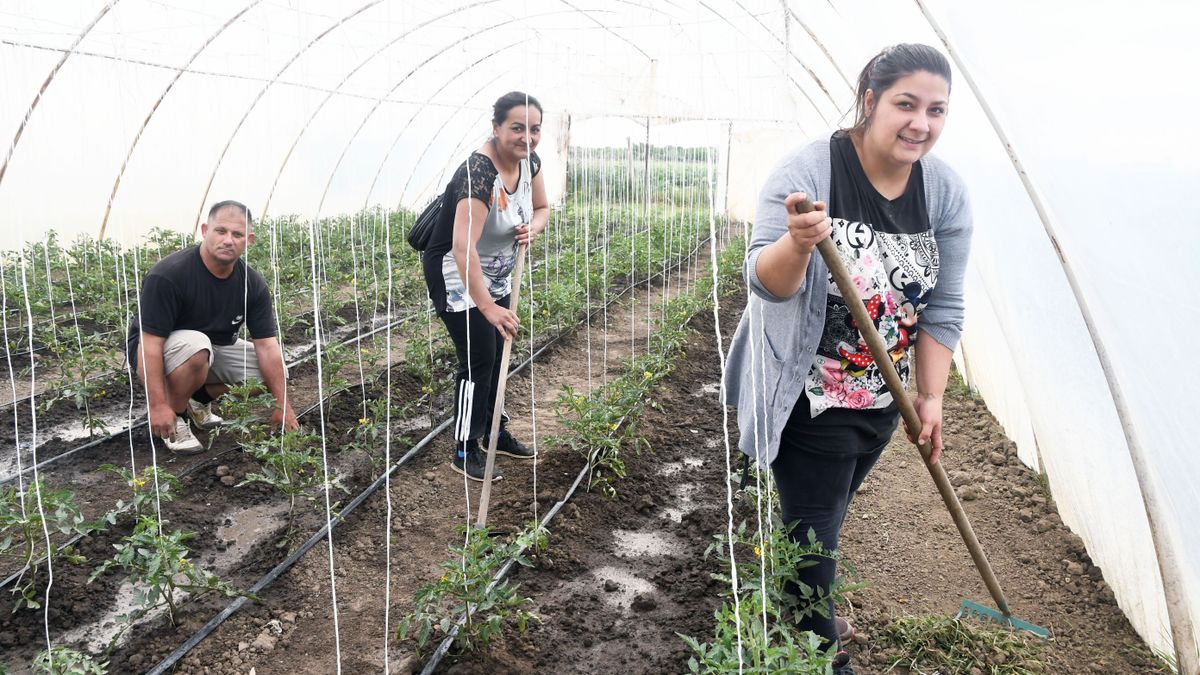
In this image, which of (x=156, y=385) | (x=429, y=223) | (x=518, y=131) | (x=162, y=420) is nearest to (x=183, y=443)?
(x=162, y=420)

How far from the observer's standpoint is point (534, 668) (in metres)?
2.44

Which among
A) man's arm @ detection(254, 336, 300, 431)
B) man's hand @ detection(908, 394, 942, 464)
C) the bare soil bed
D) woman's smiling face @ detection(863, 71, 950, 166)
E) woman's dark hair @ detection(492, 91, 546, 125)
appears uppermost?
woman's dark hair @ detection(492, 91, 546, 125)

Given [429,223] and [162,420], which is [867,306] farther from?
[162,420]

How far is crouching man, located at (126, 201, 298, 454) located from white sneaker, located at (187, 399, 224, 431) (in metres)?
0.01

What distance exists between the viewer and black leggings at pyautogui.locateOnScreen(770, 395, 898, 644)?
1960mm

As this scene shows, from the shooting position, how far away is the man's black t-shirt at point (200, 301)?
3596 mm

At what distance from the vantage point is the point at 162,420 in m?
3.64

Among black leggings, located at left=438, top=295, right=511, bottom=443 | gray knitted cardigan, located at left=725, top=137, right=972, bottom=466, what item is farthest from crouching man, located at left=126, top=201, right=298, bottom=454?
gray knitted cardigan, located at left=725, top=137, right=972, bottom=466

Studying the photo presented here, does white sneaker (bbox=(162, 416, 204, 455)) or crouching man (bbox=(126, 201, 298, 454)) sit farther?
white sneaker (bbox=(162, 416, 204, 455))

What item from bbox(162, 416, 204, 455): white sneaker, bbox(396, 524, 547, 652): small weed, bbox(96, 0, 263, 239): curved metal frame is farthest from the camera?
bbox(96, 0, 263, 239): curved metal frame

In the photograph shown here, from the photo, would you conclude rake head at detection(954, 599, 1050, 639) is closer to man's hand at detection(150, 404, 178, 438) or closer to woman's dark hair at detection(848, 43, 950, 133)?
woman's dark hair at detection(848, 43, 950, 133)

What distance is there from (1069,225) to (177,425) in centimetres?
378

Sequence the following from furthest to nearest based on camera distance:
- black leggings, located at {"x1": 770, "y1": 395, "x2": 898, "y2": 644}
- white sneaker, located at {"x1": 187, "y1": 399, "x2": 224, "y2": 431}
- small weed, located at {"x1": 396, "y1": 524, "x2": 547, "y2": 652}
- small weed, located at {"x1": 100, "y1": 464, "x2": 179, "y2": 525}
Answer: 1. white sneaker, located at {"x1": 187, "y1": 399, "x2": 224, "y2": 431}
2. small weed, located at {"x1": 100, "y1": 464, "x2": 179, "y2": 525}
3. small weed, located at {"x1": 396, "y1": 524, "x2": 547, "y2": 652}
4. black leggings, located at {"x1": 770, "y1": 395, "x2": 898, "y2": 644}

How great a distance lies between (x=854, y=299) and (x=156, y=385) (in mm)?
2990
